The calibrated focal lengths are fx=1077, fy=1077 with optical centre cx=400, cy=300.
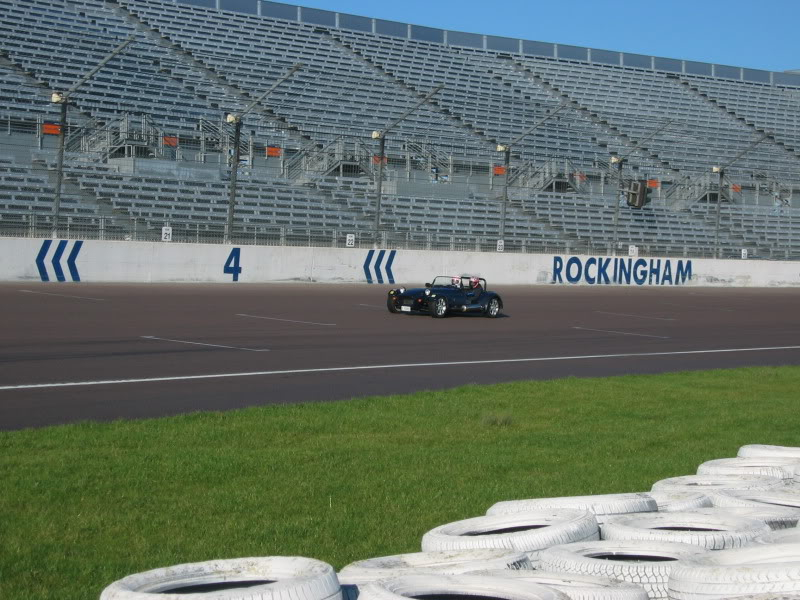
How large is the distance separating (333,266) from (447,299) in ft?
40.2

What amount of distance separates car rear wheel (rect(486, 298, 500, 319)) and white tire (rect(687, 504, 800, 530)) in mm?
20452

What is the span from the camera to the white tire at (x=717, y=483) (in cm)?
665

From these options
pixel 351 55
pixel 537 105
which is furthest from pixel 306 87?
pixel 537 105

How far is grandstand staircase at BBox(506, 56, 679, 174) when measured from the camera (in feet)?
206

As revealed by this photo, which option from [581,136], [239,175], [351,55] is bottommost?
[239,175]

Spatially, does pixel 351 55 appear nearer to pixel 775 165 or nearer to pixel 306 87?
pixel 306 87

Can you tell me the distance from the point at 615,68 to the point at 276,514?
70.4 metres

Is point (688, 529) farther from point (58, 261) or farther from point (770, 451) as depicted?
point (58, 261)

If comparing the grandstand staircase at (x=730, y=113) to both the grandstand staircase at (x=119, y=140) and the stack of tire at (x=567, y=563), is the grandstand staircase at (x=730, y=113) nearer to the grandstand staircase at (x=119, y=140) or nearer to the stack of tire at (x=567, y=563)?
the grandstand staircase at (x=119, y=140)

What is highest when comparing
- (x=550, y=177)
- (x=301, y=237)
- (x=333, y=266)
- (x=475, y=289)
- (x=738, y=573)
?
(x=550, y=177)

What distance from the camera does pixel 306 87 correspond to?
54.8 metres

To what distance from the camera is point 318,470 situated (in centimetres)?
772

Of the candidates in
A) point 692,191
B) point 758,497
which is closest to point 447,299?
point 758,497

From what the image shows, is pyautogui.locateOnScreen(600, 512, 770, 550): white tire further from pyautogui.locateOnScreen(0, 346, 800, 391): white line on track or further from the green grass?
pyautogui.locateOnScreen(0, 346, 800, 391): white line on track
